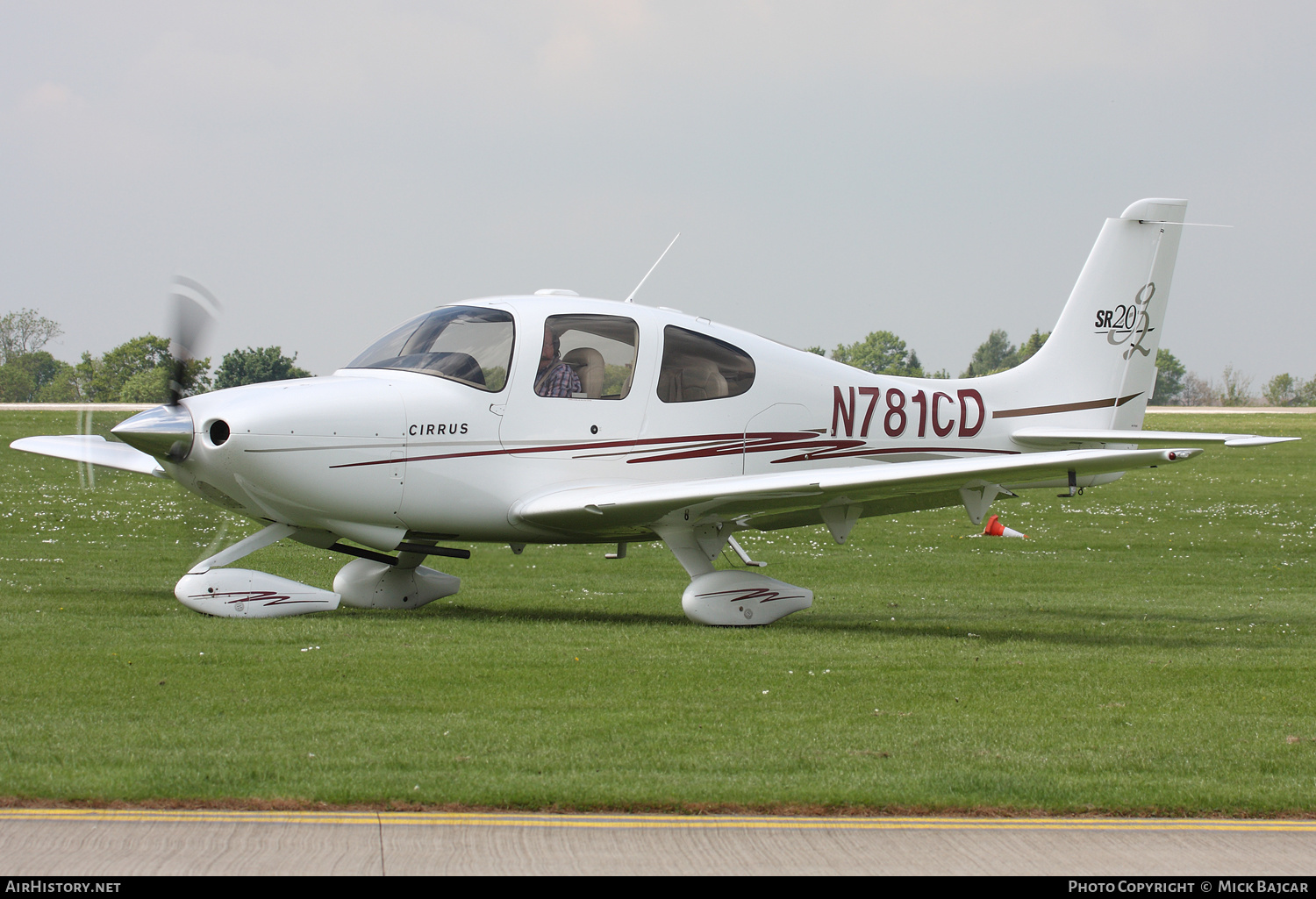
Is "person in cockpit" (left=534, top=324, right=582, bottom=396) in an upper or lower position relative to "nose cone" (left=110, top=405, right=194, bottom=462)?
upper

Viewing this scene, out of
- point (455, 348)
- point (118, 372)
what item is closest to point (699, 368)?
point (455, 348)

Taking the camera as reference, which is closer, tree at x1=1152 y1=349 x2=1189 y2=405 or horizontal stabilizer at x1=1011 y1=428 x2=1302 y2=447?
horizontal stabilizer at x1=1011 y1=428 x2=1302 y2=447

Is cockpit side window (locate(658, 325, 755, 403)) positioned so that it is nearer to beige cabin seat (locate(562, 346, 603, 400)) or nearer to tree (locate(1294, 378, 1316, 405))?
beige cabin seat (locate(562, 346, 603, 400))

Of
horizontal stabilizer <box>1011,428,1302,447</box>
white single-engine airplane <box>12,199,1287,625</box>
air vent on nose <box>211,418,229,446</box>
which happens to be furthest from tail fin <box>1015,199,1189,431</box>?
air vent on nose <box>211,418,229,446</box>

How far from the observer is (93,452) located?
14.8m

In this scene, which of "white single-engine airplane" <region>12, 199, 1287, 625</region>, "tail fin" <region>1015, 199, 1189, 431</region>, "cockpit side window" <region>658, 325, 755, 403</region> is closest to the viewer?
"white single-engine airplane" <region>12, 199, 1287, 625</region>

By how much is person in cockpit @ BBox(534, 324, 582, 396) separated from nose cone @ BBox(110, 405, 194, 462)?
3.17 metres

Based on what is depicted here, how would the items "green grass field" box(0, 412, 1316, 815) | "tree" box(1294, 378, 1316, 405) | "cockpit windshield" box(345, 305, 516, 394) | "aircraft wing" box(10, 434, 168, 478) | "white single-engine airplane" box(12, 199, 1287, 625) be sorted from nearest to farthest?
"green grass field" box(0, 412, 1316, 815), "white single-engine airplane" box(12, 199, 1287, 625), "cockpit windshield" box(345, 305, 516, 394), "aircraft wing" box(10, 434, 168, 478), "tree" box(1294, 378, 1316, 405)

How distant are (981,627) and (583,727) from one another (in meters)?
6.49

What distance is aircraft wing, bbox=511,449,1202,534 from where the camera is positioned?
11305 millimetres

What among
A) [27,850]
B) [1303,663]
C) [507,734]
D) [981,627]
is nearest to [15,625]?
[507,734]

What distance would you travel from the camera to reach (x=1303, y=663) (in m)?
10.6

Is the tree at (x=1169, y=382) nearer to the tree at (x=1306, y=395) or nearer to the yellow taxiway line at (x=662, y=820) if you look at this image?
the tree at (x=1306, y=395)

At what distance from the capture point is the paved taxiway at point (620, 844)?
4.96 m
